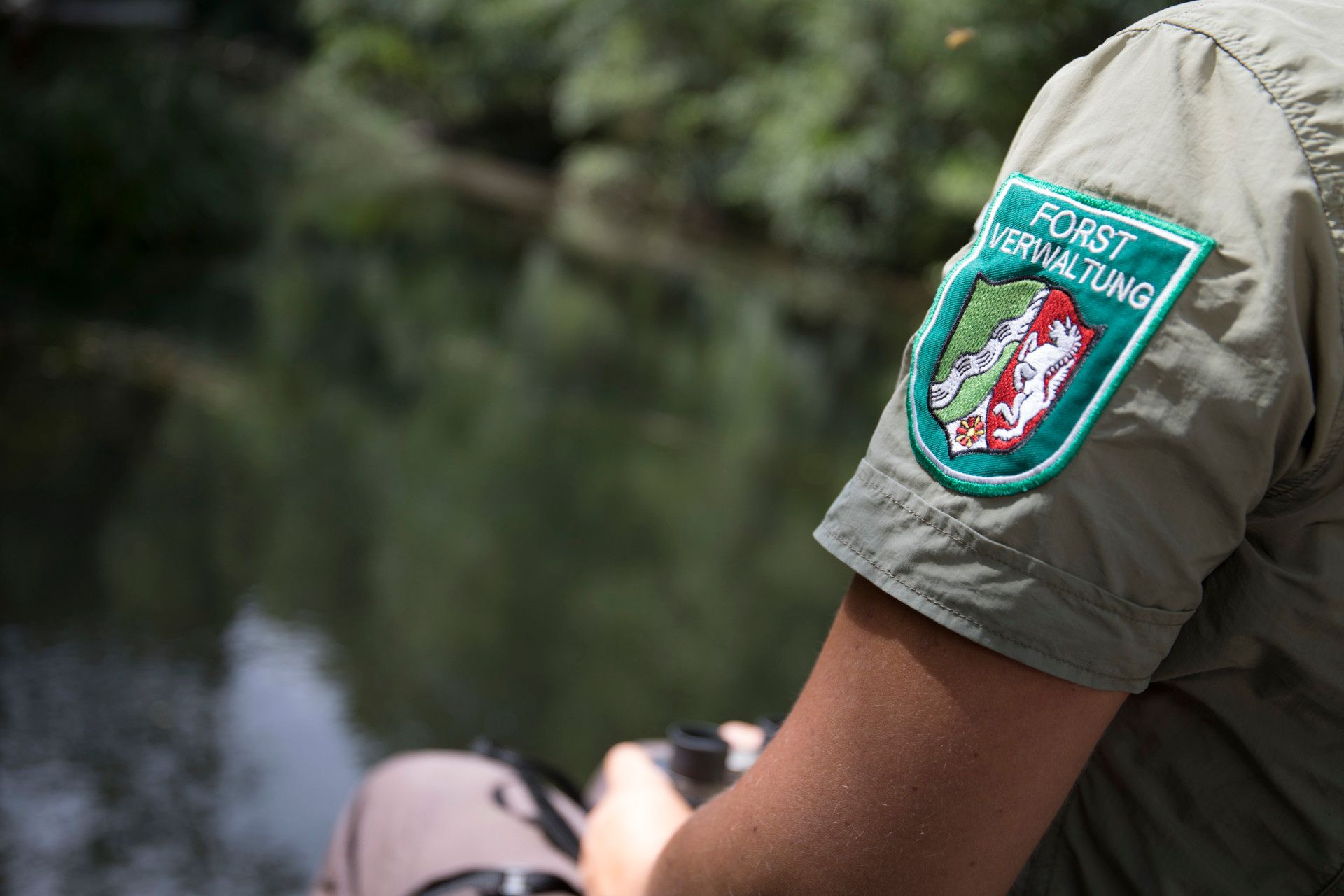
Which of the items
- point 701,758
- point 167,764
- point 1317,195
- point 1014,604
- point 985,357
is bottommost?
point 167,764

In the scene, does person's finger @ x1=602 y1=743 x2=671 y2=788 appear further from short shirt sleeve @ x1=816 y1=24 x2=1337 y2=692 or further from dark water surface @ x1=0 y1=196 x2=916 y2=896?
dark water surface @ x1=0 y1=196 x2=916 y2=896

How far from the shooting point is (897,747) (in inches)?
27.7

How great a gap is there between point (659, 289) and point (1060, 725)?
10.1 meters

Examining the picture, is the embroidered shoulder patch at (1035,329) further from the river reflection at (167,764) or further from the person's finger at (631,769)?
the river reflection at (167,764)

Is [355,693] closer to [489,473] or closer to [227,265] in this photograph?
[489,473]

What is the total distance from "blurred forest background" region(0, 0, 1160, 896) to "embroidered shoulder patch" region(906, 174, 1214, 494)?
1.21 ft

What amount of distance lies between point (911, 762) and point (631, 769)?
1.91 feet

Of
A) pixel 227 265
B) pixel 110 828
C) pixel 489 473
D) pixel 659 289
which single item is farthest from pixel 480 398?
pixel 659 289

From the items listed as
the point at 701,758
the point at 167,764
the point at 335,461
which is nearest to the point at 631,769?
the point at 701,758

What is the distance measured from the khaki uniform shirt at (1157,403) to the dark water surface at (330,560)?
2093mm

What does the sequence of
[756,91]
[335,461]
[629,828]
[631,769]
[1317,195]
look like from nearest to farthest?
[1317,195] → [629,828] → [631,769] → [335,461] → [756,91]

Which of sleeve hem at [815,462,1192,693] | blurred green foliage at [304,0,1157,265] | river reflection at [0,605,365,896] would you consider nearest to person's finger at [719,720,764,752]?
sleeve hem at [815,462,1192,693]

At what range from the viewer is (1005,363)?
69cm

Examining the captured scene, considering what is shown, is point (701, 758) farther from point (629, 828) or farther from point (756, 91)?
point (756, 91)
